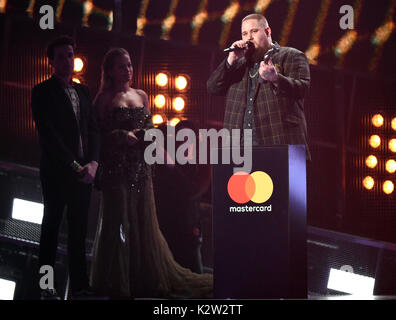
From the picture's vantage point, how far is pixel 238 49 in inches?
146

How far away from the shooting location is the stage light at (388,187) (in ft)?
14.3

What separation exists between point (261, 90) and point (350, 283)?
158 cm

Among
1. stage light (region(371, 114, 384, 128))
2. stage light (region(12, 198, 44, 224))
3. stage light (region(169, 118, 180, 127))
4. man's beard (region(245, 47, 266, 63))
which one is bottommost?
stage light (region(12, 198, 44, 224))

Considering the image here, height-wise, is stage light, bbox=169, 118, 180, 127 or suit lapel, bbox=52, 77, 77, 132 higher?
stage light, bbox=169, 118, 180, 127

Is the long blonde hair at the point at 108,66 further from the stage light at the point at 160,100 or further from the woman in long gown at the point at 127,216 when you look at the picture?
the stage light at the point at 160,100

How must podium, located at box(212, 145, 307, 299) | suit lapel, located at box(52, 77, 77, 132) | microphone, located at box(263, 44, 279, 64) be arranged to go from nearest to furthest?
1. podium, located at box(212, 145, 307, 299)
2. microphone, located at box(263, 44, 279, 64)
3. suit lapel, located at box(52, 77, 77, 132)

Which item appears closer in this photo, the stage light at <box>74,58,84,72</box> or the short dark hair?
the short dark hair

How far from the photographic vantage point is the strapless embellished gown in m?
3.90

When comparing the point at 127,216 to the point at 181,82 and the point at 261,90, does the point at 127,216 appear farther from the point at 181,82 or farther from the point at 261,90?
the point at 261,90

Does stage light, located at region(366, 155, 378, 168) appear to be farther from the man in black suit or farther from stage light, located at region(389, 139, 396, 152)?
the man in black suit

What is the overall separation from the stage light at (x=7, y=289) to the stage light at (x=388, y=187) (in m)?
2.81

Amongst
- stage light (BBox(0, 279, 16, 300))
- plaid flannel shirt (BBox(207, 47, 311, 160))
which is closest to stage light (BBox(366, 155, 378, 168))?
plaid flannel shirt (BBox(207, 47, 311, 160))

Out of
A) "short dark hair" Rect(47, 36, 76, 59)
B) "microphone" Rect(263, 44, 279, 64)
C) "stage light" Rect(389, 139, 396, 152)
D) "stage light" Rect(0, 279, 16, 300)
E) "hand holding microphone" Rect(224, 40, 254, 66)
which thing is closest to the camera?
"microphone" Rect(263, 44, 279, 64)

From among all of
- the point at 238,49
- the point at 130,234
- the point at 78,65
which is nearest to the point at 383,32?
the point at 238,49
